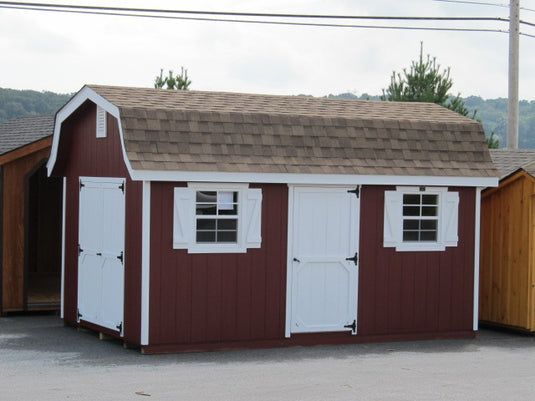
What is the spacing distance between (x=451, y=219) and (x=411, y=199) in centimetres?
66

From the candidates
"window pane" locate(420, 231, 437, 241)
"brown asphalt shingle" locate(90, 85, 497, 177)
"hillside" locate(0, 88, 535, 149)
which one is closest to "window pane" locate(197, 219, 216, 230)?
"brown asphalt shingle" locate(90, 85, 497, 177)

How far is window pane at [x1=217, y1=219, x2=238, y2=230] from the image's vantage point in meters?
12.2

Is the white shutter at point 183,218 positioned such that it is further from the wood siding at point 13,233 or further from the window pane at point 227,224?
the wood siding at point 13,233

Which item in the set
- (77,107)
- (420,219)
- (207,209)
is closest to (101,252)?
(207,209)

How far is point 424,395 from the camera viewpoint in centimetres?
973

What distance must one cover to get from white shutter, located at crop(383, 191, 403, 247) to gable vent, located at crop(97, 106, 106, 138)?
3.89 metres

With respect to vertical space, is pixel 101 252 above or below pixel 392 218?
below

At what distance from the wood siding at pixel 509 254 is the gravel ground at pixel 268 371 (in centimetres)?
80

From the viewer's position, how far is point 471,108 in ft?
202

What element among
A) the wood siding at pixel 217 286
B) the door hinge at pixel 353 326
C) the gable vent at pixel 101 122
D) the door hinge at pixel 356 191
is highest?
the gable vent at pixel 101 122

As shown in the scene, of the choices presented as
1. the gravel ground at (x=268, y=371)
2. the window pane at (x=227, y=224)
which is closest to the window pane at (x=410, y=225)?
the gravel ground at (x=268, y=371)

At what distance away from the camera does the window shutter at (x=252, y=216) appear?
12281 millimetres

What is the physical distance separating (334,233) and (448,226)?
5.64 feet

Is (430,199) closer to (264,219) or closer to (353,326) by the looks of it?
(353,326)
